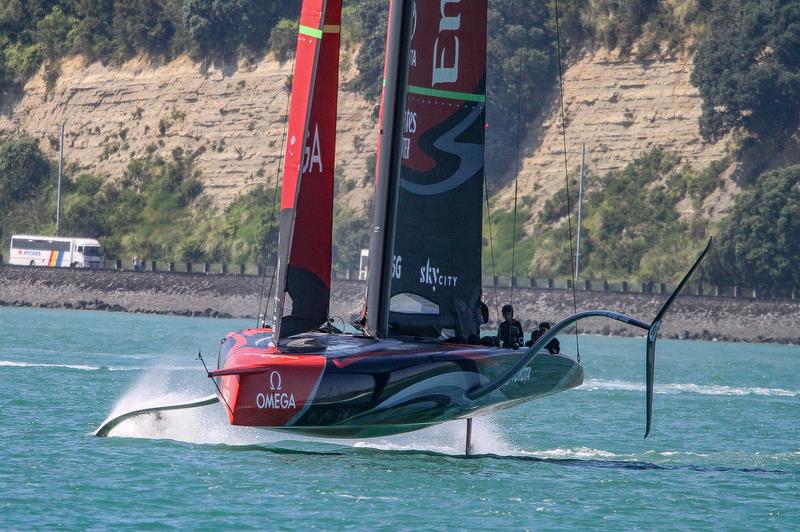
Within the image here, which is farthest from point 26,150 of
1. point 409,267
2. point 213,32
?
point 409,267

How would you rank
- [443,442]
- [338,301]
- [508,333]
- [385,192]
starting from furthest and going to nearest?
[338,301] → [443,442] → [508,333] → [385,192]

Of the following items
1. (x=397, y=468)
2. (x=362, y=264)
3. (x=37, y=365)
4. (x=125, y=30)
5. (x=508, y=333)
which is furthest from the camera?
(x=125, y=30)

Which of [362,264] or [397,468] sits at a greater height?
[362,264]

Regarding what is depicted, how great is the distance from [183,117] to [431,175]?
7444cm

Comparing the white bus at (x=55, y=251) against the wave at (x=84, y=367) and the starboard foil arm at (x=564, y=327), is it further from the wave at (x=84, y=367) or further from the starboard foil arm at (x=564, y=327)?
the starboard foil arm at (x=564, y=327)

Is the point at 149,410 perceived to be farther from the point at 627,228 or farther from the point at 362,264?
the point at 362,264

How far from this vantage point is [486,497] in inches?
653

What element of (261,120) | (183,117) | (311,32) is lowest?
(311,32)

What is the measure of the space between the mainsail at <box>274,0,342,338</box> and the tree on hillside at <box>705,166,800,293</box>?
2105 inches

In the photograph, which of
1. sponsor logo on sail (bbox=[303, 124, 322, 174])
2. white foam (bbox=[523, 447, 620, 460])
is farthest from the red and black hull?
white foam (bbox=[523, 447, 620, 460])

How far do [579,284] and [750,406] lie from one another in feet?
137

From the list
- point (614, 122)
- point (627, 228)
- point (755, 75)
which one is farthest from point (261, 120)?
point (755, 75)

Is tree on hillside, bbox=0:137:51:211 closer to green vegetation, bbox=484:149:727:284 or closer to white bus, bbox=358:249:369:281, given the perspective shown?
white bus, bbox=358:249:369:281

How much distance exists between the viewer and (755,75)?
249 ft
